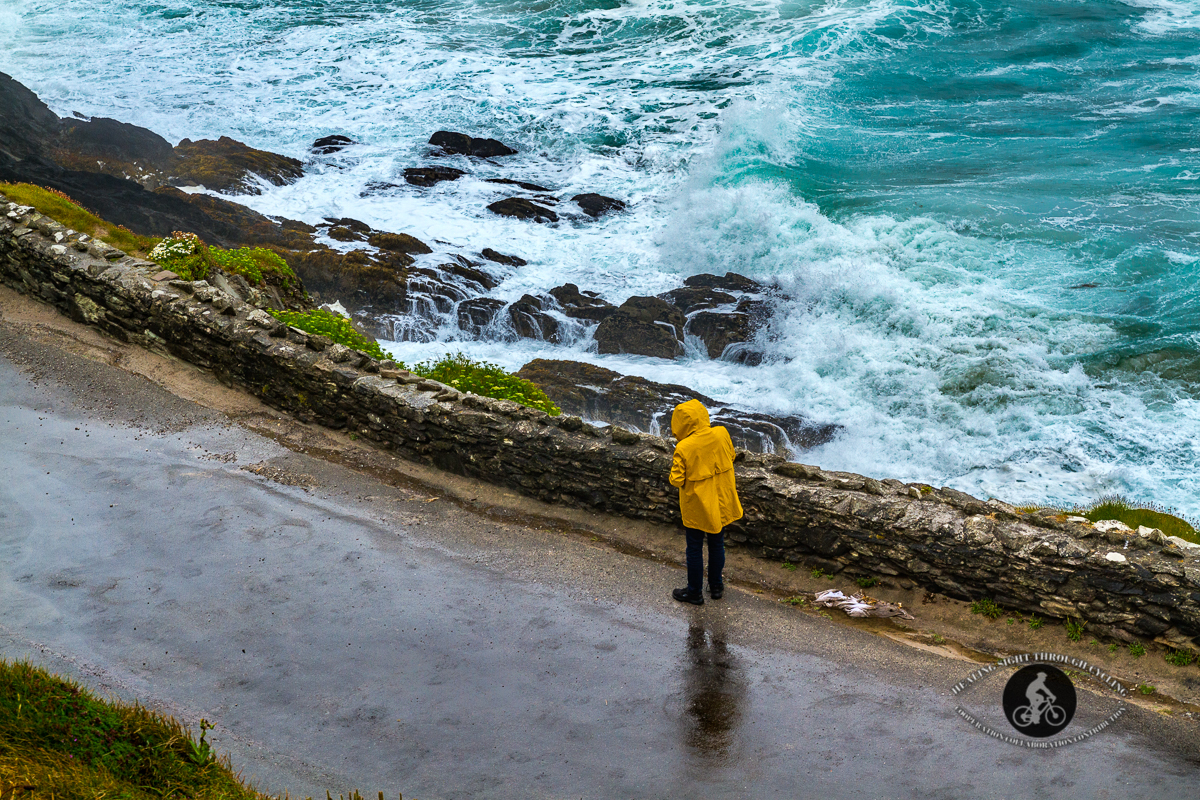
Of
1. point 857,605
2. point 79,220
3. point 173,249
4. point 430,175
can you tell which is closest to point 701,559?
point 857,605

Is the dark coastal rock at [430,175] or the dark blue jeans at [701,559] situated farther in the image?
the dark coastal rock at [430,175]

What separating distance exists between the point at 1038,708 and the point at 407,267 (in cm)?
1732

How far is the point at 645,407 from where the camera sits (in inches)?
610

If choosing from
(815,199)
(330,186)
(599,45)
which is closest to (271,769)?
(815,199)

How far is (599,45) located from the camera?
37219 mm

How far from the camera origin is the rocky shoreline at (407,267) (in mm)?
17938

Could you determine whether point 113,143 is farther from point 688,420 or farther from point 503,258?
point 688,420

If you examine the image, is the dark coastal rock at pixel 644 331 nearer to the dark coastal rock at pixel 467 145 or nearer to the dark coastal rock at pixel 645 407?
the dark coastal rock at pixel 645 407

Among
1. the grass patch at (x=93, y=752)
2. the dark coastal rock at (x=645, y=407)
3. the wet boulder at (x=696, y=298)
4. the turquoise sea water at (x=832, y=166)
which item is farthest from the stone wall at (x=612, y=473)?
the wet boulder at (x=696, y=298)

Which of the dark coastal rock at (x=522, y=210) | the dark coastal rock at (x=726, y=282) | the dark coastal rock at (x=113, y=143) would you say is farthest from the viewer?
the dark coastal rock at (x=113, y=143)

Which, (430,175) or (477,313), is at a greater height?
(430,175)

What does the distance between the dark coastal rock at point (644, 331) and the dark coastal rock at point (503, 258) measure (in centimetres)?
403

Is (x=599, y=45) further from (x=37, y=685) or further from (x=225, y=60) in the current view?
(x=37, y=685)

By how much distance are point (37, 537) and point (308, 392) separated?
3265 millimetres
